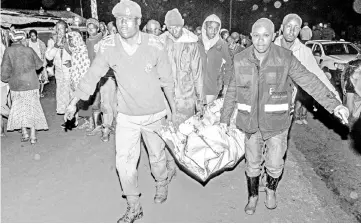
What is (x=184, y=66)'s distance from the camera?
5.10 meters

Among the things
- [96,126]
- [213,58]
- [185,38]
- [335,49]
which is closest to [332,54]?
[335,49]

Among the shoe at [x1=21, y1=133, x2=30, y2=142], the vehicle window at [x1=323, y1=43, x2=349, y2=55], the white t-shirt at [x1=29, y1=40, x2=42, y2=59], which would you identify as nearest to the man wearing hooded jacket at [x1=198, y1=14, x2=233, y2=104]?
the shoe at [x1=21, y1=133, x2=30, y2=142]

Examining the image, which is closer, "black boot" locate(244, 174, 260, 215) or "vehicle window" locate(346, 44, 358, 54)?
"black boot" locate(244, 174, 260, 215)

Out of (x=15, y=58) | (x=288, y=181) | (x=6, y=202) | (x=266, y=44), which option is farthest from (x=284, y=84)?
(x=15, y=58)

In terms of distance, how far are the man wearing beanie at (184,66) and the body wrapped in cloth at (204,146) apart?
2.25 feet

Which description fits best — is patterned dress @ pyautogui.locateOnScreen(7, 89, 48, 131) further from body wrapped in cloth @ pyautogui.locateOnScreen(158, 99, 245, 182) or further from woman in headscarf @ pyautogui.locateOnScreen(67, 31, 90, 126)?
body wrapped in cloth @ pyautogui.locateOnScreen(158, 99, 245, 182)

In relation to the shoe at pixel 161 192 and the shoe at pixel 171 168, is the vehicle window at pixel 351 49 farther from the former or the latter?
the shoe at pixel 161 192

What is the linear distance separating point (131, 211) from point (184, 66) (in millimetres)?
2082

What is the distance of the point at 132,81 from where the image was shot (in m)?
4.02

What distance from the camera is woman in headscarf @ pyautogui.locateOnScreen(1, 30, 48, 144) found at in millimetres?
6836

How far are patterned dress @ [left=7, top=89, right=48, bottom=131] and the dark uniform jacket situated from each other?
4.63 m

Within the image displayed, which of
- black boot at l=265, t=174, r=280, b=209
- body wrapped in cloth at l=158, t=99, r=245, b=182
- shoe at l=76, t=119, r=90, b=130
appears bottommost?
black boot at l=265, t=174, r=280, b=209

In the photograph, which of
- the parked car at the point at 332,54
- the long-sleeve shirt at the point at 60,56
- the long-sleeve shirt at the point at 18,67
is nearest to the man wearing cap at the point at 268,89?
the long-sleeve shirt at the point at 18,67

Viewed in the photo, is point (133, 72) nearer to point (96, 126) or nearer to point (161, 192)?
point (161, 192)
